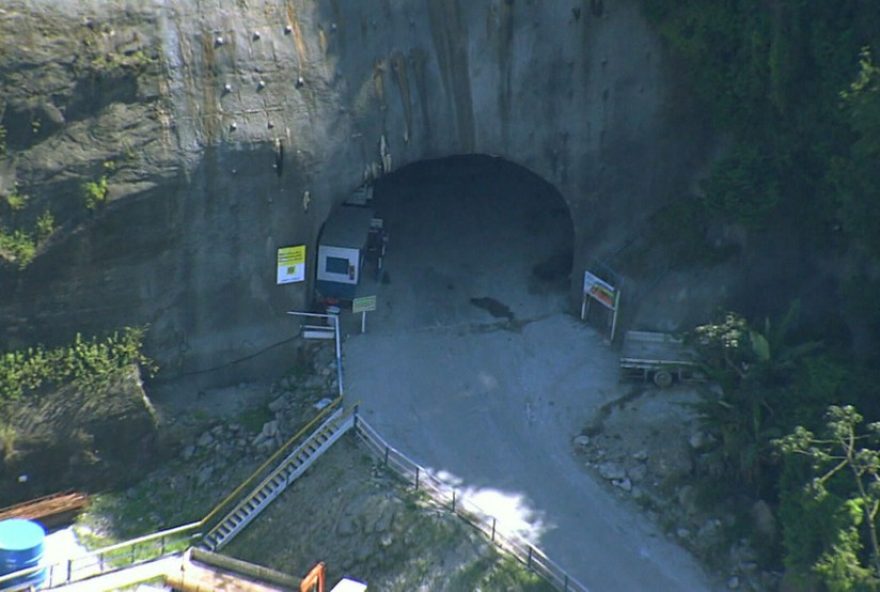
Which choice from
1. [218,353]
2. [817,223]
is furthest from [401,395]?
[817,223]

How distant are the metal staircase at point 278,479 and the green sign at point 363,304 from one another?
413 cm

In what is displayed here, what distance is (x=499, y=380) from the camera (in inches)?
1791

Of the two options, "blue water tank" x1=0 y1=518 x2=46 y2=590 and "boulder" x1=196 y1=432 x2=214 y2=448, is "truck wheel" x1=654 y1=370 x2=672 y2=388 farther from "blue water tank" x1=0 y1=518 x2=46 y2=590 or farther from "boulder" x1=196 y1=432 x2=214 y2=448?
"blue water tank" x1=0 y1=518 x2=46 y2=590

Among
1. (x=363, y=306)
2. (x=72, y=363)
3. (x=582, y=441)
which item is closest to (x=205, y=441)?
(x=72, y=363)

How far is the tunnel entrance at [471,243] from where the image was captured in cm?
4866

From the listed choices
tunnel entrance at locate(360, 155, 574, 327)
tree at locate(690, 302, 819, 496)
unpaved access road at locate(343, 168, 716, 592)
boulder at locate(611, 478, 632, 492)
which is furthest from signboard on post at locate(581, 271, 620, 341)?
boulder at locate(611, 478, 632, 492)

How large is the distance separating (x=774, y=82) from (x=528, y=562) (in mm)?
14716

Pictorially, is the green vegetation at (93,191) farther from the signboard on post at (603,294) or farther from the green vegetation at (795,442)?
the green vegetation at (795,442)

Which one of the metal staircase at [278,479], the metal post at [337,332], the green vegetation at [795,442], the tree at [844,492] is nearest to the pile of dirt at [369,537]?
the metal staircase at [278,479]

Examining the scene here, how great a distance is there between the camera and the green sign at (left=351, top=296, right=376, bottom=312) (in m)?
47.0

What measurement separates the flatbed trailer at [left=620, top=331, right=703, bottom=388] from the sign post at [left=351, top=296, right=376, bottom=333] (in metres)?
7.60

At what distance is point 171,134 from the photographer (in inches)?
1678

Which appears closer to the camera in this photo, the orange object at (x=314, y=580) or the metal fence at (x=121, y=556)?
the orange object at (x=314, y=580)

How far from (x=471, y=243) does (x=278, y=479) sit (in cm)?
1201
